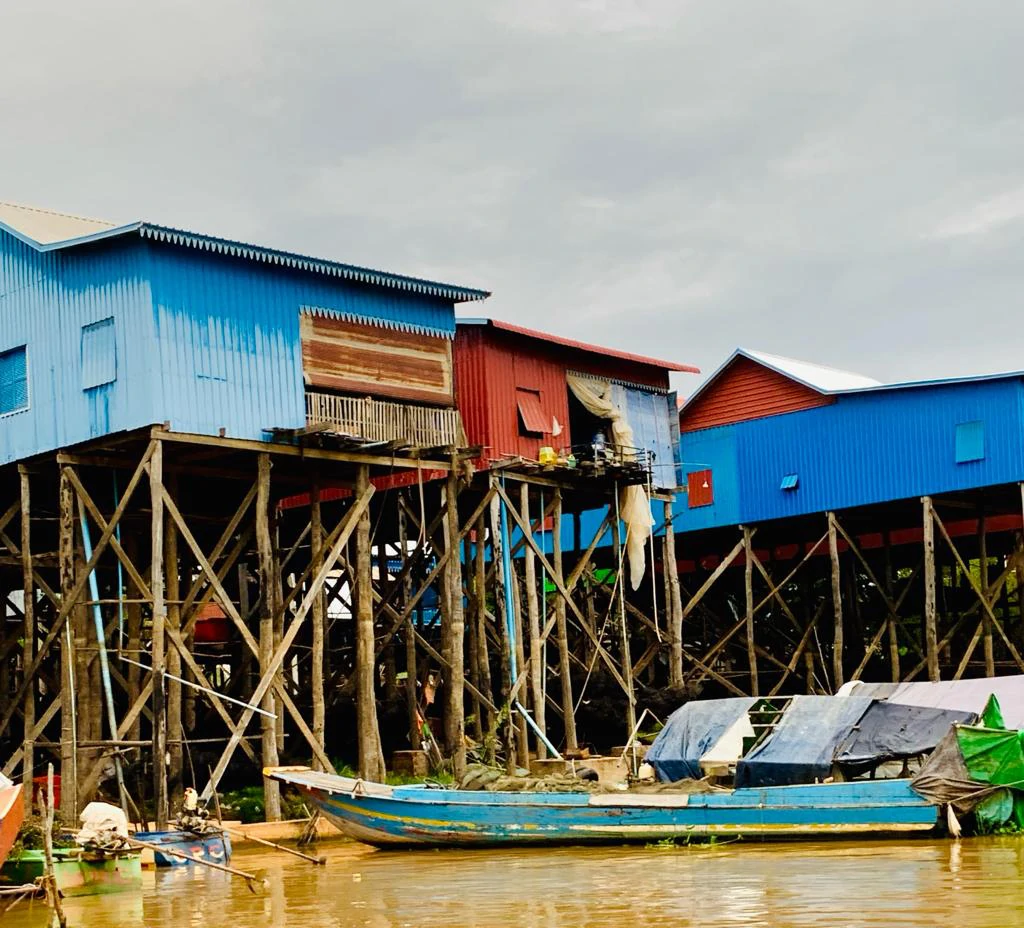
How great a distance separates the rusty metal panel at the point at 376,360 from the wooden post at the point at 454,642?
4.52ft

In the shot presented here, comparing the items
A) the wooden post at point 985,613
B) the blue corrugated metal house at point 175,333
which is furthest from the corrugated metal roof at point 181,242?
the wooden post at point 985,613

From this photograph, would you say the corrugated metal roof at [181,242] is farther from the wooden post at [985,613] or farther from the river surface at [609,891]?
the wooden post at [985,613]

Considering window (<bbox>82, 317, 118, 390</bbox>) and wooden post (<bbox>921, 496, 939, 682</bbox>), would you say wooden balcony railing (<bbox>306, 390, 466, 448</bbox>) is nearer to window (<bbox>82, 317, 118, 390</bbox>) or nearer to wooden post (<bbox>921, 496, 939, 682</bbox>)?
window (<bbox>82, 317, 118, 390</bbox>)

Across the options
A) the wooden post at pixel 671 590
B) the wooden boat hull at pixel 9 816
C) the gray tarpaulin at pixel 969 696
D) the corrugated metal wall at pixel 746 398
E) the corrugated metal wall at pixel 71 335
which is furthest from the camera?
the corrugated metal wall at pixel 746 398

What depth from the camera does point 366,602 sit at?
85.8 feet

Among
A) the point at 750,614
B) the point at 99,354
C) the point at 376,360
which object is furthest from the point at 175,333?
the point at 750,614

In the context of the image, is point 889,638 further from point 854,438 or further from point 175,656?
point 175,656

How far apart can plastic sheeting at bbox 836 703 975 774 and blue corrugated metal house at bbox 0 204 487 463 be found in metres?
9.35

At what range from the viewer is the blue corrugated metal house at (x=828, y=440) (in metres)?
33.1

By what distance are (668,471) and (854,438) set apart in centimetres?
392

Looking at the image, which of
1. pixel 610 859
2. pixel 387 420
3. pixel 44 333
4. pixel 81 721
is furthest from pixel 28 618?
pixel 610 859

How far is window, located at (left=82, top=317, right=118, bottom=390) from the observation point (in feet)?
79.0

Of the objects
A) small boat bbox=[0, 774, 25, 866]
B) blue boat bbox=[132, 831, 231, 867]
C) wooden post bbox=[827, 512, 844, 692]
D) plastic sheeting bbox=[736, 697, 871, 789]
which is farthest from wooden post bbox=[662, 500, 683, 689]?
small boat bbox=[0, 774, 25, 866]

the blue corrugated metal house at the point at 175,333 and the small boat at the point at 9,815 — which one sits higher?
the blue corrugated metal house at the point at 175,333
